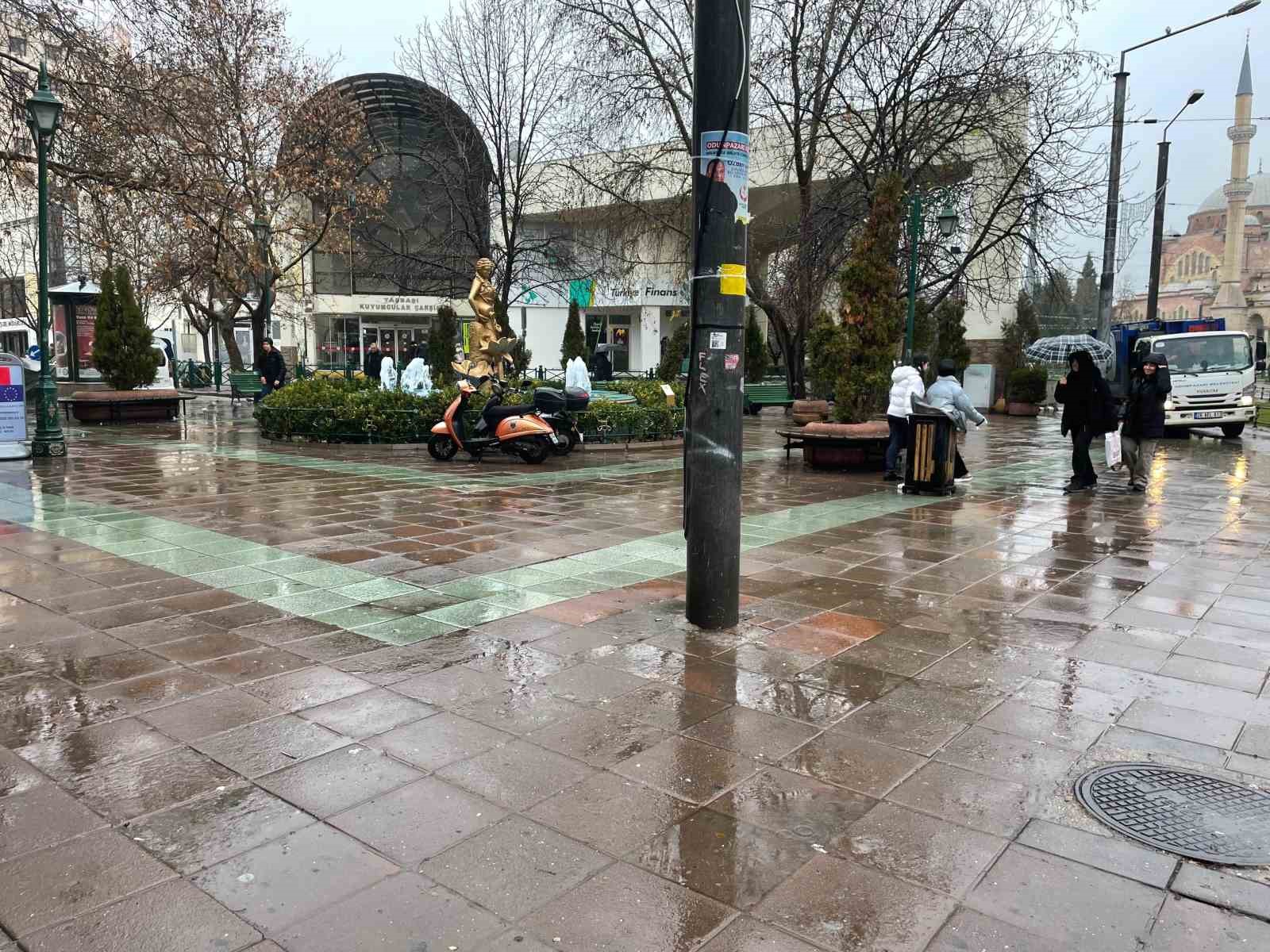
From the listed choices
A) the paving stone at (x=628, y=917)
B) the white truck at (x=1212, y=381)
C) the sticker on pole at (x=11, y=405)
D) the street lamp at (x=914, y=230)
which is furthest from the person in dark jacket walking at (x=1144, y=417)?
the sticker on pole at (x=11, y=405)

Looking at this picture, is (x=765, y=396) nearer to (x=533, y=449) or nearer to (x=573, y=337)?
(x=573, y=337)

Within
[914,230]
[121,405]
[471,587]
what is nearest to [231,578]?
[471,587]

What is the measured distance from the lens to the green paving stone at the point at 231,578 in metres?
6.13

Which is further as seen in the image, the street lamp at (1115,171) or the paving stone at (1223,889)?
the street lamp at (1115,171)

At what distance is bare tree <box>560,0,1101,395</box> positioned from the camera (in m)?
17.8

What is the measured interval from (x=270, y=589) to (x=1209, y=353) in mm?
20620

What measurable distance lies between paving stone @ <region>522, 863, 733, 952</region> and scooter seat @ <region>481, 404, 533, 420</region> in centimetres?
1048

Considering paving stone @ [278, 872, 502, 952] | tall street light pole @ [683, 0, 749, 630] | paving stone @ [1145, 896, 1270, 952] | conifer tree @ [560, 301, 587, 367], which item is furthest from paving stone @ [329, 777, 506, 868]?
conifer tree @ [560, 301, 587, 367]

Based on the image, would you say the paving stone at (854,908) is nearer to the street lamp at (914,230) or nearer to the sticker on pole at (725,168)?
the sticker on pole at (725,168)

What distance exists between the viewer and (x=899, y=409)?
1144 cm

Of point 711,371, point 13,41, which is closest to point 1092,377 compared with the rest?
point 711,371

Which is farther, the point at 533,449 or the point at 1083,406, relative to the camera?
the point at 533,449

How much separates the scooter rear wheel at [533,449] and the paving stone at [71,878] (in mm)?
10102

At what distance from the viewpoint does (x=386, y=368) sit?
25.9 m
